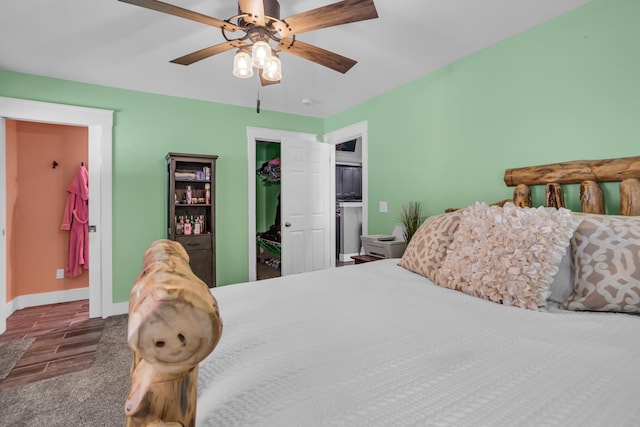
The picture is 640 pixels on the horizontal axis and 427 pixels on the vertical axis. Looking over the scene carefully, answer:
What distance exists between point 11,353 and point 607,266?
392 centimetres

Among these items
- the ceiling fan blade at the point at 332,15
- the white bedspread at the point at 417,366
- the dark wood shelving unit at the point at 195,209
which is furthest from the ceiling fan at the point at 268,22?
the dark wood shelving unit at the point at 195,209

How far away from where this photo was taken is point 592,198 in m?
1.74

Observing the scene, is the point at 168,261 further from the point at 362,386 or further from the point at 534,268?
the point at 534,268

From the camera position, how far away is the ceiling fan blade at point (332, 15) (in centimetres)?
144

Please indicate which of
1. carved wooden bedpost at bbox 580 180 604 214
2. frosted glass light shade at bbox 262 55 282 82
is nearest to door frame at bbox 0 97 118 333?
frosted glass light shade at bbox 262 55 282 82

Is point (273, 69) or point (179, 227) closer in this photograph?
point (273, 69)

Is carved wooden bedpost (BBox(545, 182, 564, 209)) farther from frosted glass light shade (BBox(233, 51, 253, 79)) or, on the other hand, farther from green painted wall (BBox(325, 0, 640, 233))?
frosted glass light shade (BBox(233, 51, 253, 79))

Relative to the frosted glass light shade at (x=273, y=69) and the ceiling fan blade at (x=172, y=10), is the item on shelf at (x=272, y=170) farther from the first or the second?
the ceiling fan blade at (x=172, y=10)

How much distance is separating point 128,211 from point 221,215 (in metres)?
1.00

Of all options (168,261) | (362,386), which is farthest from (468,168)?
(168,261)

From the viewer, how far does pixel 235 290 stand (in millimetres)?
1480

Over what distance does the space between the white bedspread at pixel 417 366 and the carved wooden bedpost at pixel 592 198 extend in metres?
0.86

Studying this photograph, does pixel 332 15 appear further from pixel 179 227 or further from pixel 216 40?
pixel 179 227

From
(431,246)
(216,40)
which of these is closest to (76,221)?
(216,40)
